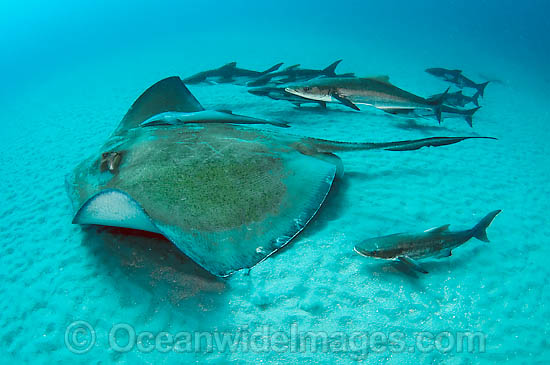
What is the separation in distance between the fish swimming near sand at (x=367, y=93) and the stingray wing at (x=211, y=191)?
2028mm

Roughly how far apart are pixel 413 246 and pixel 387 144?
878mm

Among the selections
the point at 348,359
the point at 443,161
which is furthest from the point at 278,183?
the point at 443,161

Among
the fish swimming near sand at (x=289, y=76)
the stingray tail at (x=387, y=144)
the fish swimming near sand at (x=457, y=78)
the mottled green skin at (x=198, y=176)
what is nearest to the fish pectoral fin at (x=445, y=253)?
the stingray tail at (x=387, y=144)

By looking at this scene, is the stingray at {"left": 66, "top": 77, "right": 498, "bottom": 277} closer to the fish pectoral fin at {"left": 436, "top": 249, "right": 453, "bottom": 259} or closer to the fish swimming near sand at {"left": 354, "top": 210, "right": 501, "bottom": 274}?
the fish swimming near sand at {"left": 354, "top": 210, "right": 501, "bottom": 274}

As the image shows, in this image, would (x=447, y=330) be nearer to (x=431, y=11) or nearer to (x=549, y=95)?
(x=549, y=95)

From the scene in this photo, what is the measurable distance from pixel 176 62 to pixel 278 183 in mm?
15725

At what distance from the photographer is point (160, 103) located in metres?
3.68

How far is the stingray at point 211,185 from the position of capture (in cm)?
173

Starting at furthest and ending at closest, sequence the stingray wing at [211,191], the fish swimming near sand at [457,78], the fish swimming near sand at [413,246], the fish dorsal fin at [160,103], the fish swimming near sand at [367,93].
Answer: the fish swimming near sand at [457,78]
the fish swimming near sand at [367,93]
the fish dorsal fin at [160,103]
the fish swimming near sand at [413,246]
the stingray wing at [211,191]

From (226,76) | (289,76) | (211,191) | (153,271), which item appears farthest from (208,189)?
(226,76)

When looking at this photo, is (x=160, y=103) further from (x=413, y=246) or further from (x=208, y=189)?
(x=413, y=246)

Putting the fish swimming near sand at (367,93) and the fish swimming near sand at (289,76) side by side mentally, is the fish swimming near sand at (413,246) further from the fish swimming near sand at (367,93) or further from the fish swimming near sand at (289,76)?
the fish swimming near sand at (289,76)

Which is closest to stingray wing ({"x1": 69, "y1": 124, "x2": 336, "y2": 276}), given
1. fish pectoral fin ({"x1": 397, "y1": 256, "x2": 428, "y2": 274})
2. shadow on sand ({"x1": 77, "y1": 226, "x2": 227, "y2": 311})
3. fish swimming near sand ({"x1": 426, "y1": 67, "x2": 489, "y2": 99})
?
shadow on sand ({"x1": 77, "y1": 226, "x2": 227, "y2": 311})

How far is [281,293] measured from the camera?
197cm
